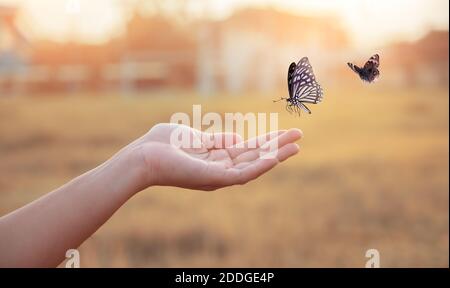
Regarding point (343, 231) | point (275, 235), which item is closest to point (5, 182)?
point (275, 235)

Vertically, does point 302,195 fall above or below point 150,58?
below

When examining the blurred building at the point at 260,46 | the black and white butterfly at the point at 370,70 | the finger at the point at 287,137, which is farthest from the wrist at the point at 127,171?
the blurred building at the point at 260,46

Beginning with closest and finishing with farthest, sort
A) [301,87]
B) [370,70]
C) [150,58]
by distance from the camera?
[370,70] < [301,87] < [150,58]

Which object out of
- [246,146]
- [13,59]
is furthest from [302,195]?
[13,59]

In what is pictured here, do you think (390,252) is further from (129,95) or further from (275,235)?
(129,95)

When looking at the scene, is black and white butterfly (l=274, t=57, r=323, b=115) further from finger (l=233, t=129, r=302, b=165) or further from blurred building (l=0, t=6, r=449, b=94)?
blurred building (l=0, t=6, r=449, b=94)

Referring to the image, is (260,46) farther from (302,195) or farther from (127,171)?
(127,171)

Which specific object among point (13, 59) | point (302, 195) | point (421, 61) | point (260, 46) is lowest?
point (302, 195)

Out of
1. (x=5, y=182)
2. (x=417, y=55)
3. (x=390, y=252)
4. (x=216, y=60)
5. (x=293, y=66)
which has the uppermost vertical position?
(x=216, y=60)
